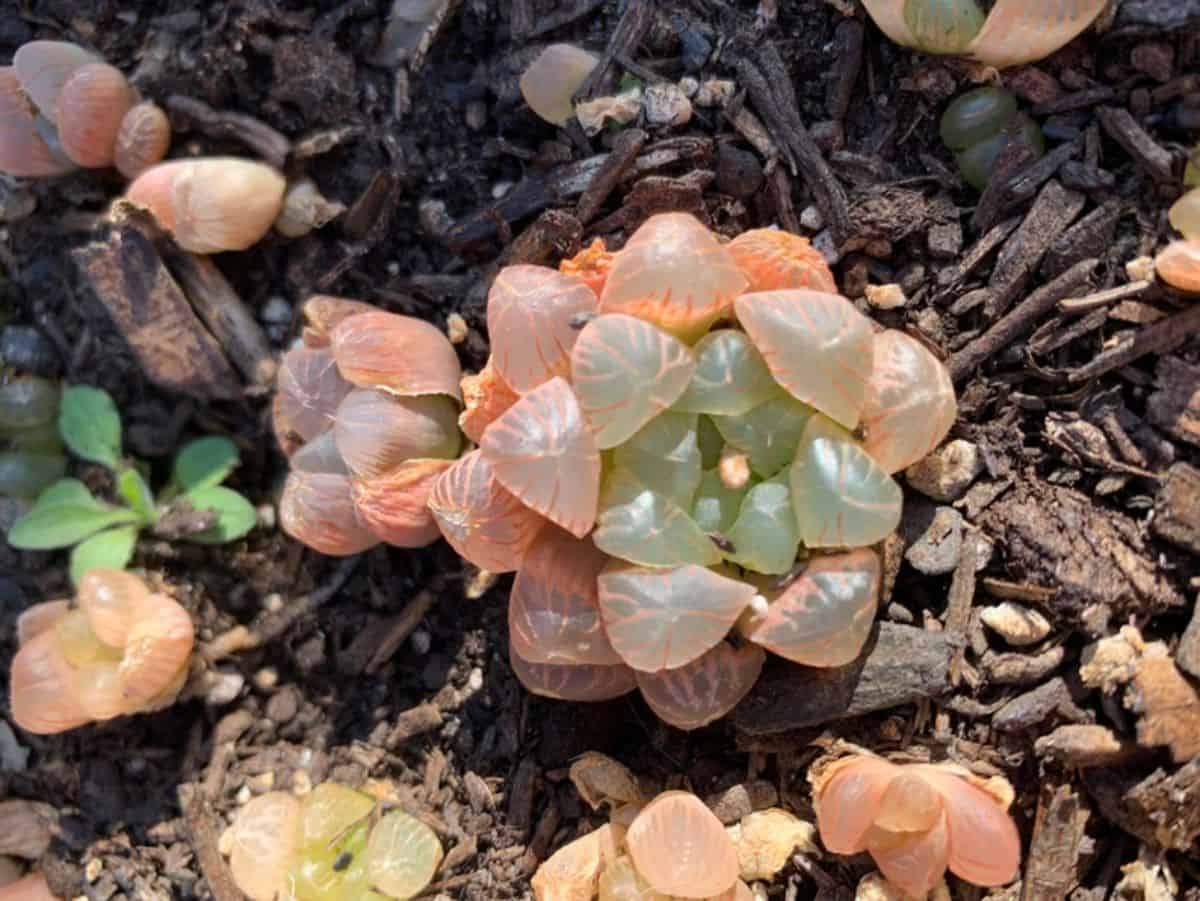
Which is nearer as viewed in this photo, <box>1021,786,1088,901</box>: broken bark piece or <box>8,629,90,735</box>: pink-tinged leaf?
<box>1021,786,1088,901</box>: broken bark piece

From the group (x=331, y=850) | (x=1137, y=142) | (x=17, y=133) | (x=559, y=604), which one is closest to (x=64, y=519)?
(x=17, y=133)

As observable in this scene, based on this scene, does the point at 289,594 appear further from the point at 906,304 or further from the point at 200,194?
the point at 906,304

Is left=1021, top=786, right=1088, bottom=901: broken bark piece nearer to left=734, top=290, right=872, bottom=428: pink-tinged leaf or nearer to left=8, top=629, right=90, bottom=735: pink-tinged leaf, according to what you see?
left=734, top=290, right=872, bottom=428: pink-tinged leaf

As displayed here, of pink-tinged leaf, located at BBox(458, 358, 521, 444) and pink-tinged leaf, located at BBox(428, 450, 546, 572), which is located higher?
pink-tinged leaf, located at BBox(458, 358, 521, 444)

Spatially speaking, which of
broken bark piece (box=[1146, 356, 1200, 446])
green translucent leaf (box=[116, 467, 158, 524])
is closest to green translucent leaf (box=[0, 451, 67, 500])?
green translucent leaf (box=[116, 467, 158, 524])

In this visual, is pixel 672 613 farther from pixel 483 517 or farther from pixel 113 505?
pixel 113 505

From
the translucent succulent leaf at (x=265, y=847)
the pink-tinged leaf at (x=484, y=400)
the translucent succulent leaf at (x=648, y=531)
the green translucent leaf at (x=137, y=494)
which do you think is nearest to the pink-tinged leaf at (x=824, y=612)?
the translucent succulent leaf at (x=648, y=531)
